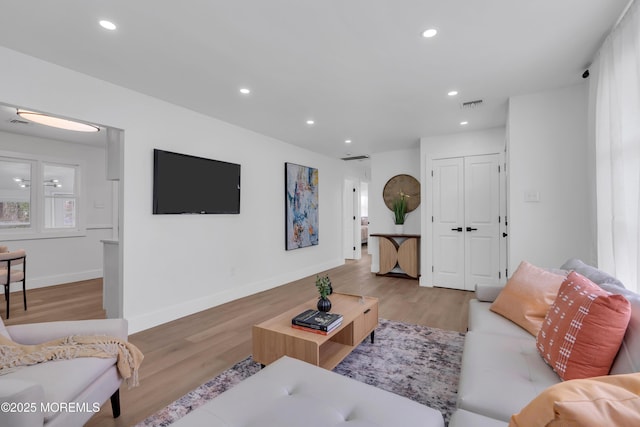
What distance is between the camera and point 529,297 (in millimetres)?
1983

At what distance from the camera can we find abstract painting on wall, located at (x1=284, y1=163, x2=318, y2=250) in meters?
5.10

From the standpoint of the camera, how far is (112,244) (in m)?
3.20

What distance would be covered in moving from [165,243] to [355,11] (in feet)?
9.53

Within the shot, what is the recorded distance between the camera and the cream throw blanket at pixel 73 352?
1.45 m

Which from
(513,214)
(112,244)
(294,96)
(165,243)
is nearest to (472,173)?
(513,214)

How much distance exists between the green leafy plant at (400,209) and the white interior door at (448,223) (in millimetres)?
761

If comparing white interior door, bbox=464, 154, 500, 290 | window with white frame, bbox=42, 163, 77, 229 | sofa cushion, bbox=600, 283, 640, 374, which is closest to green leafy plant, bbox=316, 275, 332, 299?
sofa cushion, bbox=600, 283, 640, 374

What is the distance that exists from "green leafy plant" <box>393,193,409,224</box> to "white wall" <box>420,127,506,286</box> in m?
0.66

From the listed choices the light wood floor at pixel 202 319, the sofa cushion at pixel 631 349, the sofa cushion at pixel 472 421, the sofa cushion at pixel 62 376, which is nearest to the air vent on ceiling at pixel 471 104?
the light wood floor at pixel 202 319

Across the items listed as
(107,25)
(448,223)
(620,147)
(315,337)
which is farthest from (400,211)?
(107,25)

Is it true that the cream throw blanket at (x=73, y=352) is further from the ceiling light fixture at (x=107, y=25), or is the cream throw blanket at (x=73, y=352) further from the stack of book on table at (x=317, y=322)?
the ceiling light fixture at (x=107, y=25)

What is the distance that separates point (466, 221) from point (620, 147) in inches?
108

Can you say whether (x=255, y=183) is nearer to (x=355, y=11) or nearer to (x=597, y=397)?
(x=355, y=11)

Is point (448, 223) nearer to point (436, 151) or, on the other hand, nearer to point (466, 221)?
point (466, 221)
